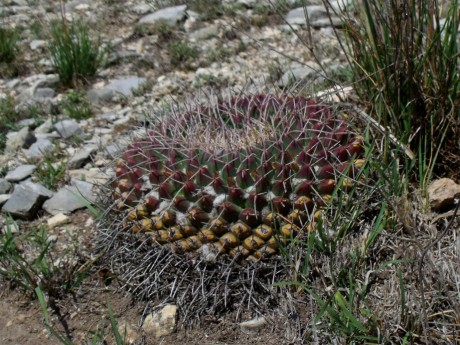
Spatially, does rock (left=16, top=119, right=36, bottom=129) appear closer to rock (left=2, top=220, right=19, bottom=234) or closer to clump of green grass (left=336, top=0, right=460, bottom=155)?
rock (left=2, top=220, right=19, bottom=234)

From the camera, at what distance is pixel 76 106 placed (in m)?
4.67

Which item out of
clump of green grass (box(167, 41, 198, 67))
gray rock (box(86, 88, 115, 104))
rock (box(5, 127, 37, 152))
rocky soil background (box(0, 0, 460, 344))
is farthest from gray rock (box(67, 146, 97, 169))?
clump of green grass (box(167, 41, 198, 67))

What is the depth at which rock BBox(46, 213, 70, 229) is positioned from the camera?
358 centimetres

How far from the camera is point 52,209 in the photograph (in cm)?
368

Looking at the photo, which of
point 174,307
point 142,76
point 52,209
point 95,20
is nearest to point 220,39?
point 142,76

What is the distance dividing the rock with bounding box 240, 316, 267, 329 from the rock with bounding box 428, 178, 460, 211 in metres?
Result: 0.87

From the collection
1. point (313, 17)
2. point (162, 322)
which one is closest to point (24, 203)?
point (162, 322)

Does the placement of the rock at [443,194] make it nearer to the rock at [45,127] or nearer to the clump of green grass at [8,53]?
the rock at [45,127]

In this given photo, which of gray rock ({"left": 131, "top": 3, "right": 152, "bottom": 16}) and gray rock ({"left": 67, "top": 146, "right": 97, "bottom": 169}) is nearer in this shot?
gray rock ({"left": 67, "top": 146, "right": 97, "bottom": 169})

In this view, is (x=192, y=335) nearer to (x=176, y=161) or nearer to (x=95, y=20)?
(x=176, y=161)

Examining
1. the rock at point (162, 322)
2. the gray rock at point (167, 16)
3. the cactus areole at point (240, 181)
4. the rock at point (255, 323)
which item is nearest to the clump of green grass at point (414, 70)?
the cactus areole at point (240, 181)

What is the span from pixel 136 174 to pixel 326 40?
2.55 meters

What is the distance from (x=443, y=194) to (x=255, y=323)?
0.96 metres

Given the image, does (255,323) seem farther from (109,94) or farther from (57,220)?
(109,94)
